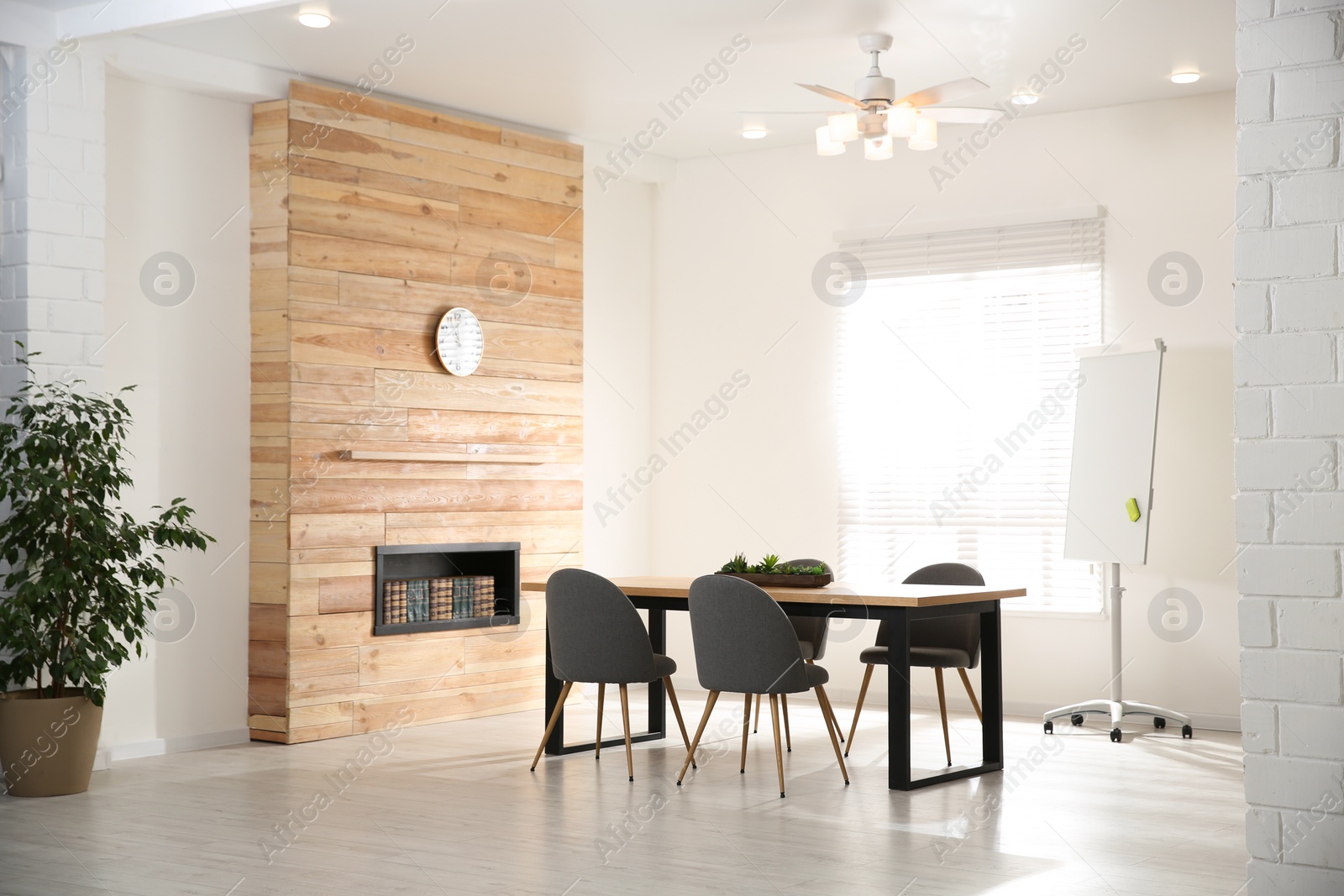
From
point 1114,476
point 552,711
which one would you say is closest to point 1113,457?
point 1114,476

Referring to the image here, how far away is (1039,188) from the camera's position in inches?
282

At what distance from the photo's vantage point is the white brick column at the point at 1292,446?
292 centimetres

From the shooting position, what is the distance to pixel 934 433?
7.47 meters

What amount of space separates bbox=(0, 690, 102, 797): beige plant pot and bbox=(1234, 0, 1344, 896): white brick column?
404cm

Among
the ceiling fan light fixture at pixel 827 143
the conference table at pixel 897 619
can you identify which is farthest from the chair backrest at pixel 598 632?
the ceiling fan light fixture at pixel 827 143

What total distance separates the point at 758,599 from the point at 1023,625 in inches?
107

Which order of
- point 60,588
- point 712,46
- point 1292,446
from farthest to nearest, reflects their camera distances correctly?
point 712,46, point 60,588, point 1292,446

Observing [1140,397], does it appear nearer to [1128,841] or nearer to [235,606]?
[1128,841]

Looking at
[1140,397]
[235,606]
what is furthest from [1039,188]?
[235,606]

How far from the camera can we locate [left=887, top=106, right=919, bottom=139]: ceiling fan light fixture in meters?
5.52

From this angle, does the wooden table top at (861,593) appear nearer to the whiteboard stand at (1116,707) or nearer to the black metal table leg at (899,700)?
the black metal table leg at (899,700)

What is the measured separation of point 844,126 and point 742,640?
2193 millimetres

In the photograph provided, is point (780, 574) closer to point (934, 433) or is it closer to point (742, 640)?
point (742, 640)

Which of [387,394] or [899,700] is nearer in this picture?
[899,700]
